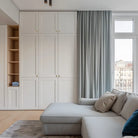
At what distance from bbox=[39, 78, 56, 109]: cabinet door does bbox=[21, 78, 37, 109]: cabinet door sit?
166 mm

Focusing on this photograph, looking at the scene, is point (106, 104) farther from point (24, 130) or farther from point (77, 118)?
point (24, 130)

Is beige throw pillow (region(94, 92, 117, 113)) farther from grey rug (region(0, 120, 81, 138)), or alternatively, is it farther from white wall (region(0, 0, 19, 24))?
white wall (region(0, 0, 19, 24))

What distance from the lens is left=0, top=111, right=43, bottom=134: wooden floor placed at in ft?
10.3

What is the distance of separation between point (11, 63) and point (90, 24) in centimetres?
253

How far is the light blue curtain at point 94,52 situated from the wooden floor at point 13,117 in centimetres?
132

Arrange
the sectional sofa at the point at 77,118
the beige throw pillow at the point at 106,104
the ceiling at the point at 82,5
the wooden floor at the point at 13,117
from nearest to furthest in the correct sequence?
1. the sectional sofa at the point at 77,118
2. the beige throw pillow at the point at 106,104
3. the wooden floor at the point at 13,117
4. the ceiling at the point at 82,5

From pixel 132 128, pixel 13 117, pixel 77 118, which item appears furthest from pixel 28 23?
pixel 132 128

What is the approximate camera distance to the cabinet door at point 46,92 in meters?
4.24

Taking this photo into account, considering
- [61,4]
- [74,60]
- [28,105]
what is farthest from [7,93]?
[61,4]

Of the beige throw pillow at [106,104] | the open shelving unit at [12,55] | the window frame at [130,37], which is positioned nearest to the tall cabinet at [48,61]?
the open shelving unit at [12,55]

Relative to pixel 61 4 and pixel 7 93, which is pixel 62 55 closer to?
pixel 61 4

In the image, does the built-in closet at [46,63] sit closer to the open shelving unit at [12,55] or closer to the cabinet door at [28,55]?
the cabinet door at [28,55]

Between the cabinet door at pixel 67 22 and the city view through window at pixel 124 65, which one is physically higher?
the cabinet door at pixel 67 22

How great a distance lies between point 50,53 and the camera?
4.26m
